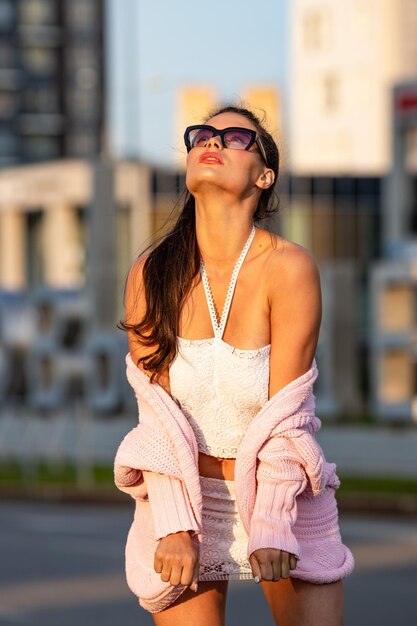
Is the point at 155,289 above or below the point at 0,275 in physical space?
above

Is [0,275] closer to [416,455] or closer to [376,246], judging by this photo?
[376,246]

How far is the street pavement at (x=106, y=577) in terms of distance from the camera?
34.9ft

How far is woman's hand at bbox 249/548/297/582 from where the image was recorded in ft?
13.1

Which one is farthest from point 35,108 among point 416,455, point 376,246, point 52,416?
point 416,455

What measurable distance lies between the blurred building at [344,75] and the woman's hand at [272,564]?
8151 cm

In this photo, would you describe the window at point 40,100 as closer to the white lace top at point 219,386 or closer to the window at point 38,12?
the window at point 38,12

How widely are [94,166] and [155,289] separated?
46.0 meters

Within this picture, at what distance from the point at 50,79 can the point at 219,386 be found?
362ft

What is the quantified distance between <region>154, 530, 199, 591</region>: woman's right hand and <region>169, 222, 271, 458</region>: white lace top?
0.24 m

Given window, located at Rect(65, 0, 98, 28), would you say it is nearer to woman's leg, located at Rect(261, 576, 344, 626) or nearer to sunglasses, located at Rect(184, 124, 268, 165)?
sunglasses, located at Rect(184, 124, 268, 165)

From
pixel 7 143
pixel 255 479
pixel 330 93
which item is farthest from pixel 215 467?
pixel 7 143

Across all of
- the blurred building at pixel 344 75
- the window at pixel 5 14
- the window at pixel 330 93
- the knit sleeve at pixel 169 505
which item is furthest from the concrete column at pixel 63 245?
the window at pixel 5 14

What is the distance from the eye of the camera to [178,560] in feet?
13.3

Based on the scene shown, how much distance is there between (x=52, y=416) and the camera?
3800 cm
